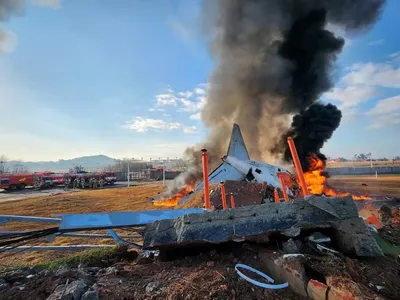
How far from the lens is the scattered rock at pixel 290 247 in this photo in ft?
11.4

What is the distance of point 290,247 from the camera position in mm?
3516

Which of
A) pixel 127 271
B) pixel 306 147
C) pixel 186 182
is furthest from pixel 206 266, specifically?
pixel 306 147

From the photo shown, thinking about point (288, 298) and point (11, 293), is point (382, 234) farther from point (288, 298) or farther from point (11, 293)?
point (11, 293)

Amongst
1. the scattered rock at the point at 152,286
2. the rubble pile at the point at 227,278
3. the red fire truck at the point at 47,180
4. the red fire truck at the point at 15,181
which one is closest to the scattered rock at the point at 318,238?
the rubble pile at the point at 227,278

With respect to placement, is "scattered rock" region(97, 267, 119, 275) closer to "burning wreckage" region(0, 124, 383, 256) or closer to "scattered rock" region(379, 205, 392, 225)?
"burning wreckage" region(0, 124, 383, 256)

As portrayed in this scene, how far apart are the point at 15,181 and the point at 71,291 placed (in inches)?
1423

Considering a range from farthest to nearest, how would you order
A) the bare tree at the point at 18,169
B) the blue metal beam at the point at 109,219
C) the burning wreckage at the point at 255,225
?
the bare tree at the point at 18,169
the blue metal beam at the point at 109,219
the burning wreckage at the point at 255,225

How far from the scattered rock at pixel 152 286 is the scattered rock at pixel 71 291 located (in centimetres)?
71

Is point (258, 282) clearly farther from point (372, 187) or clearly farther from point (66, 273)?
point (372, 187)

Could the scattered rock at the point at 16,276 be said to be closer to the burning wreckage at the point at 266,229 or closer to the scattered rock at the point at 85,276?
the burning wreckage at the point at 266,229

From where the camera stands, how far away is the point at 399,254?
4062 millimetres

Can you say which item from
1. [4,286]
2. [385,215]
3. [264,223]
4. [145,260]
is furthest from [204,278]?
[385,215]

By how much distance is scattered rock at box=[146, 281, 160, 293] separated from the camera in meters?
3.03

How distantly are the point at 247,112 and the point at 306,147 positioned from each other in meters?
5.27
